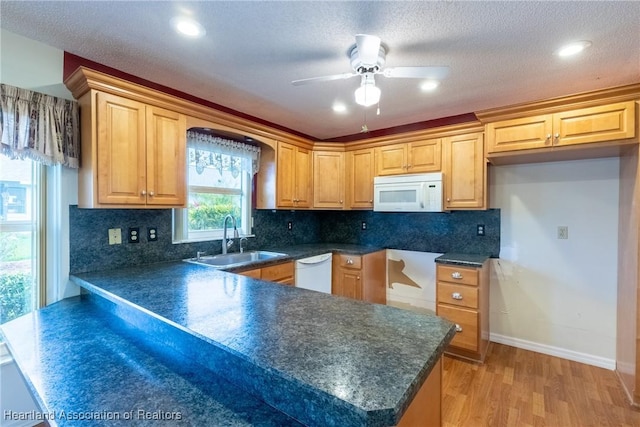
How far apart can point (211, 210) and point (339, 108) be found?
161cm

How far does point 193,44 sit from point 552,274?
138 inches

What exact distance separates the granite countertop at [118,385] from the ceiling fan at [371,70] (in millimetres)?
1543

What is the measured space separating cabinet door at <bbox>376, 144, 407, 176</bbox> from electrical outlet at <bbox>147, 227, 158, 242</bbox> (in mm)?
2334

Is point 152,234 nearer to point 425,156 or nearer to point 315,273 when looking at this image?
point 315,273

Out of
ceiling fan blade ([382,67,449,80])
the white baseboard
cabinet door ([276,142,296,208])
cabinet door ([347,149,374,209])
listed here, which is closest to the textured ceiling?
ceiling fan blade ([382,67,449,80])

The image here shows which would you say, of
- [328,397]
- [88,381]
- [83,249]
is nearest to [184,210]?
[83,249]

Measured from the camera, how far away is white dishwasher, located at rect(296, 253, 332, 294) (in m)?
2.99

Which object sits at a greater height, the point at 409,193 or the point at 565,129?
the point at 565,129

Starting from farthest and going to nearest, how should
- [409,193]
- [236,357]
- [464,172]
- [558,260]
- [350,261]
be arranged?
[350,261]
[409,193]
[464,172]
[558,260]
[236,357]

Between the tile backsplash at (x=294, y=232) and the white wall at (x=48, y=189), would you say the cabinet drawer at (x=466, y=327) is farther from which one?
the white wall at (x=48, y=189)

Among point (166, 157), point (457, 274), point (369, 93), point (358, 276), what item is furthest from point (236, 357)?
point (358, 276)

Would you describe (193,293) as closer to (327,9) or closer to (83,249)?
(83,249)

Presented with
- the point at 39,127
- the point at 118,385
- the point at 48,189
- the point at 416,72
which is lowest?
the point at 118,385

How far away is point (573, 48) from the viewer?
172 centimetres
